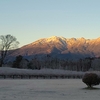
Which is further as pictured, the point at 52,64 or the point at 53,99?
the point at 52,64

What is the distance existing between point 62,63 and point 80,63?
11653mm

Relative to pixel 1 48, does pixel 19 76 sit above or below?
below

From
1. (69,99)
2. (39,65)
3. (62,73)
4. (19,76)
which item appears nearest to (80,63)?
(39,65)

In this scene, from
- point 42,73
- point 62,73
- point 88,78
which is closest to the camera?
point 88,78

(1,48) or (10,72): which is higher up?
(1,48)

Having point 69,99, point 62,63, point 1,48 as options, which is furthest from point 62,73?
point 69,99

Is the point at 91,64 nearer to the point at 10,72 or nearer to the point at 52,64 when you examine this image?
the point at 52,64

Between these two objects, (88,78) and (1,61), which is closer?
(88,78)

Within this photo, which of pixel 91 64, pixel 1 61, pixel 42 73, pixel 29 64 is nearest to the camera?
pixel 42 73

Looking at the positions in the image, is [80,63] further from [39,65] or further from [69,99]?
[69,99]

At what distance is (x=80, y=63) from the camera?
152375mm

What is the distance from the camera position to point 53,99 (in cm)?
2120

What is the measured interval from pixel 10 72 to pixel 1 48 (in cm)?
2846

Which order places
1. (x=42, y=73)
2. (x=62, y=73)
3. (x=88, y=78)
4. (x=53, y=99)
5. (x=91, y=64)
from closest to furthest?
(x=53, y=99), (x=88, y=78), (x=42, y=73), (x=62, y=73), (x=91, y=64)
